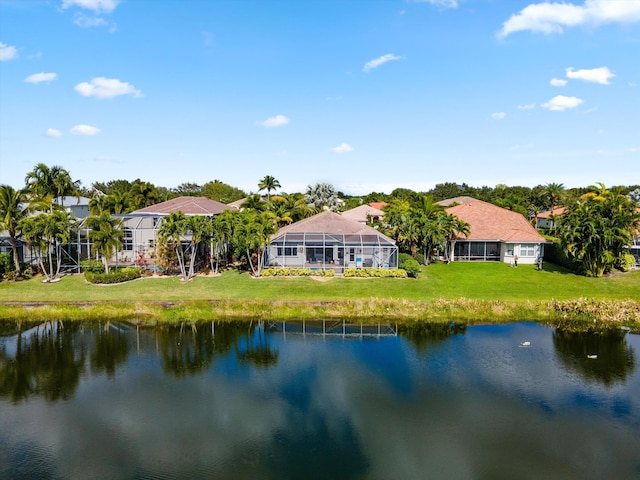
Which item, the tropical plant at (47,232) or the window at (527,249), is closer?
the tropical plant at (47,232)

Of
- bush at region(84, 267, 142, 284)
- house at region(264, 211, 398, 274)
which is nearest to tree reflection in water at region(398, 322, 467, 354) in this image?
house at region(264, 211, 398, 274)

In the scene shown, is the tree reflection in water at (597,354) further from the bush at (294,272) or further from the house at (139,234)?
the house at (139,234)

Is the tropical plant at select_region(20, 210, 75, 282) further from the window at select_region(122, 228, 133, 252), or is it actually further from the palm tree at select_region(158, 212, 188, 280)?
the palm tree at select_region(158, 212, 188, 280)

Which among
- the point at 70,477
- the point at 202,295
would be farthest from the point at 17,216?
the point at 70,477

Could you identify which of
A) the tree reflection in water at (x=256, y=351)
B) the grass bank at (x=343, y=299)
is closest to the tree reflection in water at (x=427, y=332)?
the grass bank at (x=343, y=299)

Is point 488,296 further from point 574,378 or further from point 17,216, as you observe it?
point 17,216

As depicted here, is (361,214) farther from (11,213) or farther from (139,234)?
(11,213)

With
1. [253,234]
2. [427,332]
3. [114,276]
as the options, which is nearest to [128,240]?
[114,276]
